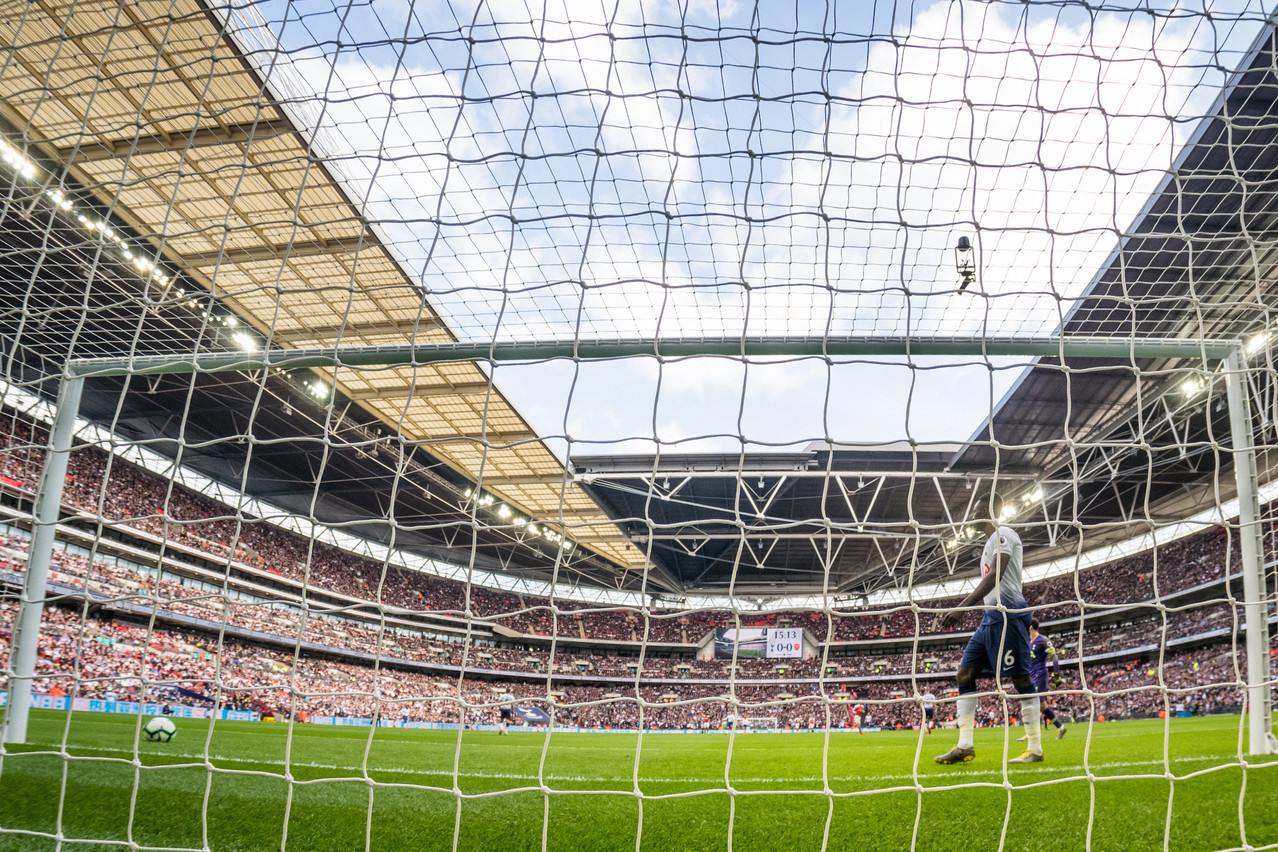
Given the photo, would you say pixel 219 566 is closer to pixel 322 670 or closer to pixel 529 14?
pixel 322 670

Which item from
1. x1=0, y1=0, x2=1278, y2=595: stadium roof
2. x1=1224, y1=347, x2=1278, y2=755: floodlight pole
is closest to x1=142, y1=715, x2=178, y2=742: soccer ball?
x1=0, y1=0, x2=1278, y2=595: stadium roof

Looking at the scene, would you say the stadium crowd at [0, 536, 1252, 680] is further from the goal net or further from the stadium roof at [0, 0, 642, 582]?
the goal net

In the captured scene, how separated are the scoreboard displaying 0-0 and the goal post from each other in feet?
114

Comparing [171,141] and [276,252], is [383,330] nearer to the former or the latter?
[276,252]

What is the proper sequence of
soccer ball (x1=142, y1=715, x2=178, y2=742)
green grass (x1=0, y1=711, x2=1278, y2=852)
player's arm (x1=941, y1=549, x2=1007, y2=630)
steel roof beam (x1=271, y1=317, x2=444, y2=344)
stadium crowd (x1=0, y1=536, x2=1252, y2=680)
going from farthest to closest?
stadium crowd (x1=0, y1=536, x2=1252, y2=680) < soccer ball (x1=142, y1=715, x2=178, y2=742) < steel roof beam (x1=271, y1=317, x2=444, y2=344) < player's arm (x1=941, y1=549, x2=1007, y2=630) < green grass (x1=0, y1=711, x2=1278, y2=852)

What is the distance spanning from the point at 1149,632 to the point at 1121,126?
29.1m

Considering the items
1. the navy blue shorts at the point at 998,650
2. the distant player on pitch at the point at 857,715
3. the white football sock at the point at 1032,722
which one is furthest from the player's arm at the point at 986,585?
the distant player on pitch at the point at 857,715

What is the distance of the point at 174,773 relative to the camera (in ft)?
15.4

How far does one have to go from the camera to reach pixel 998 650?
178 inches

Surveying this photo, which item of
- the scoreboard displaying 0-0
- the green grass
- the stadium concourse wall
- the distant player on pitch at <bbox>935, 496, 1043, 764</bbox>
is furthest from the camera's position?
the scoreboard displaying 0-0

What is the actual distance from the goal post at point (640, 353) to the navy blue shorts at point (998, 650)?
1369 millimetres

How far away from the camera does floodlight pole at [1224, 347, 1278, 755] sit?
470 cm

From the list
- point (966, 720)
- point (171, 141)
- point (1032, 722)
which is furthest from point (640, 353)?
point (171, 141)

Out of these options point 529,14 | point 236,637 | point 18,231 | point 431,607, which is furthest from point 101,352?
point 431,607
